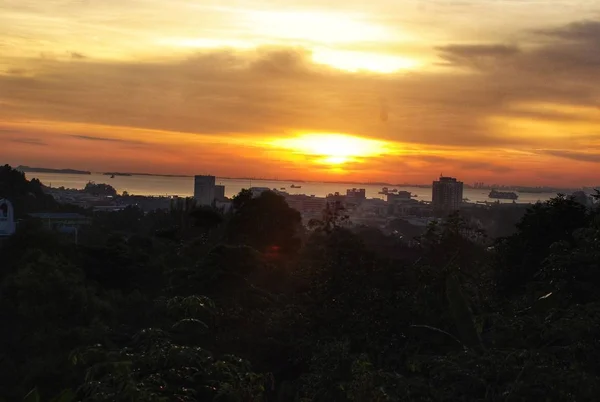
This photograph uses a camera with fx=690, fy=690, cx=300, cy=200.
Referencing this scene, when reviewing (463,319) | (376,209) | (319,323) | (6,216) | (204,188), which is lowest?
(376,209)

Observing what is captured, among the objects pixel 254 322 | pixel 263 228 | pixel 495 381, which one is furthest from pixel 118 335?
pixel 263 228

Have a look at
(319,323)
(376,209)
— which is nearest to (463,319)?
(319,323)

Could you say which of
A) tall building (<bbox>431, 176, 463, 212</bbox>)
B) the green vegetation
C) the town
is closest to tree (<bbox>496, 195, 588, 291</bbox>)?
the green vegetation

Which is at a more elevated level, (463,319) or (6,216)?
(463,319)

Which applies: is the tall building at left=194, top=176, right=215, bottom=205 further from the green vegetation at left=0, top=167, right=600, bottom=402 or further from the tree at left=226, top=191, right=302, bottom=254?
the green vegetation at left=0, top=167, right=600, bottom=402

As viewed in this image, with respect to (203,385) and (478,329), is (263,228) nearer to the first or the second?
(478,329)

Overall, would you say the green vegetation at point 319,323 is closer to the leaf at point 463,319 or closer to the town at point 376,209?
the leaf at point 463,319

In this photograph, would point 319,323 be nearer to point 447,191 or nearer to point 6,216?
point 6,216

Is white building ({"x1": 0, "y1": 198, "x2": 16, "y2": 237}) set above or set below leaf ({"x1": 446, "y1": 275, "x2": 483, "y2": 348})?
below
